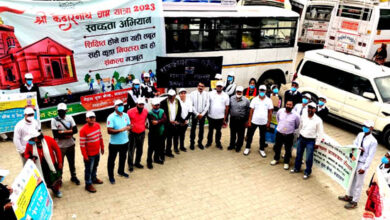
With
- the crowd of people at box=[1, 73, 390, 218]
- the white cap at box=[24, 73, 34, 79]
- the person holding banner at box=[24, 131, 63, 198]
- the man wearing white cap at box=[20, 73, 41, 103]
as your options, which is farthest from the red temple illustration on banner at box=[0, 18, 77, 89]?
the person holding banner at box=[24, 131, 63, 198]

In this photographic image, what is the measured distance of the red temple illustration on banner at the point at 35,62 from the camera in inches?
320

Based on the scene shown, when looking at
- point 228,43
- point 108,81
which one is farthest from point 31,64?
point 228,43

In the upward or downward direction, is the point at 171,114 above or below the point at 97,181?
above

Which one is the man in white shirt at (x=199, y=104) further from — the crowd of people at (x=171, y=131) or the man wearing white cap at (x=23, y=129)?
the man wearing white cap at (x=23, y=129)

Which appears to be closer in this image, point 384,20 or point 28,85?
point 28,85

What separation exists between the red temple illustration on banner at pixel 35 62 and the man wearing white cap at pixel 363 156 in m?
7.25

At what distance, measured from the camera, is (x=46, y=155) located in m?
6.23

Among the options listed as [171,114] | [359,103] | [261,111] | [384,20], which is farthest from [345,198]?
[384,20]

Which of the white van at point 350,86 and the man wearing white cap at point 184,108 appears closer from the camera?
the man wearing white cap at point 184,108

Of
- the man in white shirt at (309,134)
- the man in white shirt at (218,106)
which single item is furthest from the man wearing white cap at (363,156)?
the man in white shirt at (218,106)

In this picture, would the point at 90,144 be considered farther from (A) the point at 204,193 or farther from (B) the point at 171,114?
(A) the point at 204,193

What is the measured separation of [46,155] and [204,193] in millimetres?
3254

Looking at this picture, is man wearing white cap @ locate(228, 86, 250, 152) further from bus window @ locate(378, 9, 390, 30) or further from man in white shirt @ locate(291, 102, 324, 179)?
bus window @ locate(378, 9, 390, 30)

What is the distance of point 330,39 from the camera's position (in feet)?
55.1
